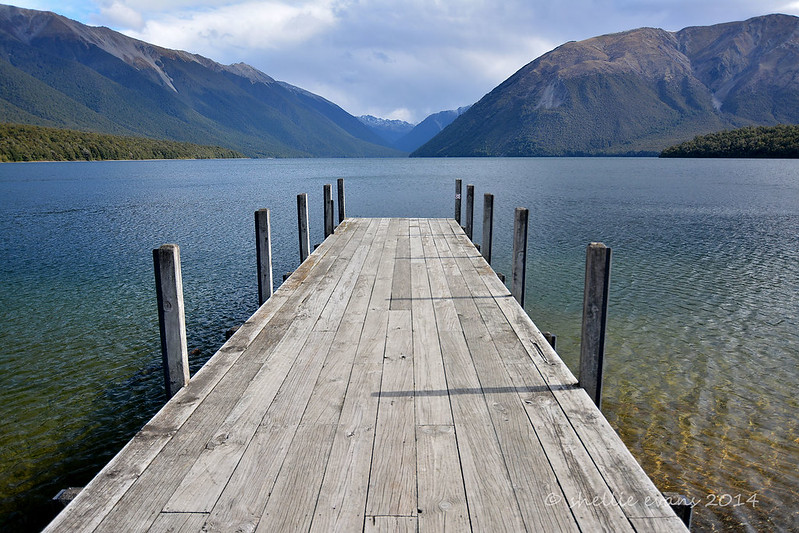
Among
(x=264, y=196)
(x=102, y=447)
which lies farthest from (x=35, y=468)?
(x=264, y=196)

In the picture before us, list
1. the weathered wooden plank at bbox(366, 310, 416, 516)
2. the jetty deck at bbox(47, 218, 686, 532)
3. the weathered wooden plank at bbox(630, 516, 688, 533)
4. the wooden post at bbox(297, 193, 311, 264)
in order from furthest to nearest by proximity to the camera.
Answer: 1. the wooden post at bbox(297, 193, 311, 264)
2. the weathered wooden plank at bbox(366, 310, 416, 516)
3. the jetty deck at bbox(47, 218, 686, 532)
4. the weathered wooden plank at bbox(630, 516, 688, 533)

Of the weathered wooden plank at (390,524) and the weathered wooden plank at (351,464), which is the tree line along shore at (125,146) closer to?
the weathered wooden plank at (351,464)

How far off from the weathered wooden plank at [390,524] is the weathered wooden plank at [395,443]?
3cm

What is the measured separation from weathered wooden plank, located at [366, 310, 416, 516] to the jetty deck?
0.04 feet

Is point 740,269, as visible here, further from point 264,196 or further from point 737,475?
point 264,196

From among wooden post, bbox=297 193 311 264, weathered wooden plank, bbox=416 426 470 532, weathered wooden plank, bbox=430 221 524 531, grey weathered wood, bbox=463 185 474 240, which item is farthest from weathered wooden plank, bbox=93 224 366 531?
grey weathered wood, bbox=463 185 474 240

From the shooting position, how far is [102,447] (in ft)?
19.1

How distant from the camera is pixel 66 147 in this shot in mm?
103125

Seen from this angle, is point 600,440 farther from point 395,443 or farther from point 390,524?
point 390,524

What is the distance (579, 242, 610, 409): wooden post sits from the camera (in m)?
4.04

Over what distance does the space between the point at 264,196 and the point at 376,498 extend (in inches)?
1452

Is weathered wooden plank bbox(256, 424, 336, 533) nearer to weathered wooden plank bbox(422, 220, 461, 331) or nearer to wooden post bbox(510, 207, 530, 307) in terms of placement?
weathered wooden plank bbox(422, 220, 461, 331)

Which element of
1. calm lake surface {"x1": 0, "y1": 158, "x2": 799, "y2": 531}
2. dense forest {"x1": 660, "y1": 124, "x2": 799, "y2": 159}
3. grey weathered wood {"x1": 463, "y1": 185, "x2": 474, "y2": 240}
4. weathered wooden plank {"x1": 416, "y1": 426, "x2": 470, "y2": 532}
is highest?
dense forest {"x1": 660, "y1": 124, "x2": 799, "y2": 159}

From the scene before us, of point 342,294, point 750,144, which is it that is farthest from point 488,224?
point 750,144
